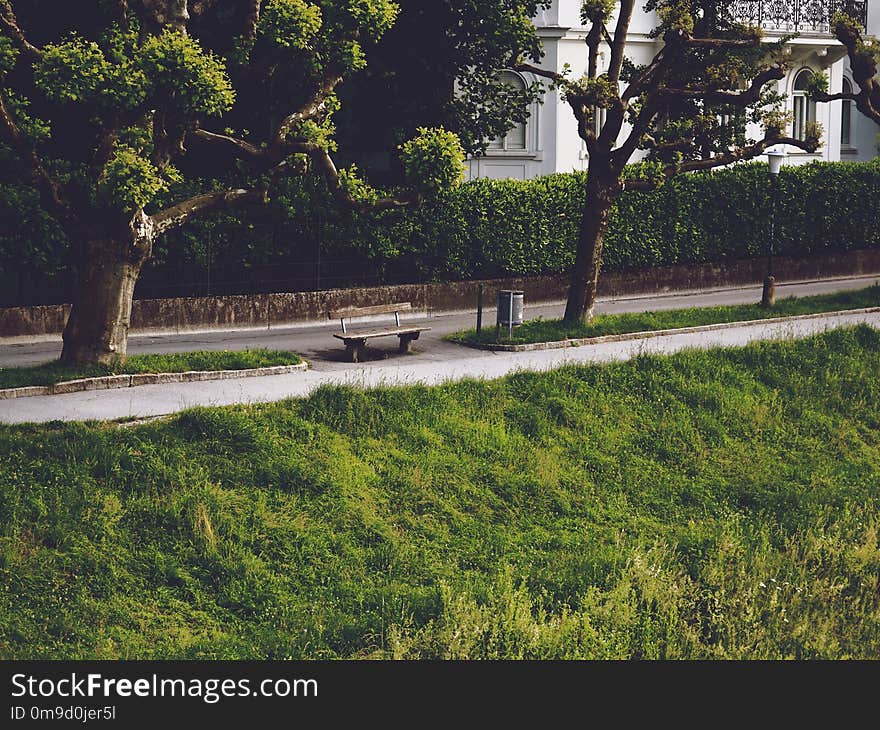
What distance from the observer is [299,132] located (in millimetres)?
21656

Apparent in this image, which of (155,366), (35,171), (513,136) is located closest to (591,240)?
(155,366)

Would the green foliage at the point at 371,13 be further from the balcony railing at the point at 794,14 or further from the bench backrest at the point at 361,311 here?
the balcony railing at the point at 794,14

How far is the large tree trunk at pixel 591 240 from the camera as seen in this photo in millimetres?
25656

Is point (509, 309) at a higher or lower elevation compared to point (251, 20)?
lower

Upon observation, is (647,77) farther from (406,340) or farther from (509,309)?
(406,340)

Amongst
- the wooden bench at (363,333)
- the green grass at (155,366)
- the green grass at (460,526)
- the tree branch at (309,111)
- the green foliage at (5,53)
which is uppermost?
the green foliage at (5,53)

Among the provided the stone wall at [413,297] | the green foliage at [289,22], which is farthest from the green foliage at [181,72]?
the stone wall at [413,297]

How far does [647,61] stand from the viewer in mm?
36094

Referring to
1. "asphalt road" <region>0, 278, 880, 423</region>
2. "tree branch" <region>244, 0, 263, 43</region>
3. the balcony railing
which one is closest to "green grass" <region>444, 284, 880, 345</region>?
"asphalt road" <region>0, 278, 880, 423</region>

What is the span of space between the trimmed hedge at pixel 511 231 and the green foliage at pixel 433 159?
5.10m

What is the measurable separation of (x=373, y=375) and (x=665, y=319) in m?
7.70

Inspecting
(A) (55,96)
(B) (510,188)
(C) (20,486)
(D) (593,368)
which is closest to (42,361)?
(A) (55,96)

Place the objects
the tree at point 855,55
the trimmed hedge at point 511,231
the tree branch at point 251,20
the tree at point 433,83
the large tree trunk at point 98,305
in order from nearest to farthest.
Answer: the large tree trunk at point 98,305
the tree branch at point 251,20
the trimmed hedge at point 511,231
the tree at point 855,55
the tree at point 433,83

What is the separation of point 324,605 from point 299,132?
912cm
